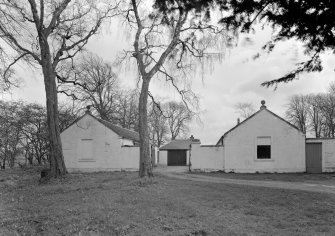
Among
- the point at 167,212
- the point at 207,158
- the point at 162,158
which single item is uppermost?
the point at 207,158

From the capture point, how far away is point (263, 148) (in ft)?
88.5

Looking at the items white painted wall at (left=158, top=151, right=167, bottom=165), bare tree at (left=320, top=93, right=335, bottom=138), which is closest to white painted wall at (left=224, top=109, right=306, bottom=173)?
white painted wall at (left=158, top=151, right=167, bottom=165)

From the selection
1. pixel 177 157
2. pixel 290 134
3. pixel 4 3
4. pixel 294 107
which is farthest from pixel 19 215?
pixel 294 107

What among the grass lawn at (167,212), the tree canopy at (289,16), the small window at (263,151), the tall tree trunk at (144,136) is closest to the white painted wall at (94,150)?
the tall tree trunk at (144,136)

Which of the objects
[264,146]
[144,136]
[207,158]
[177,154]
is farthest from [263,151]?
[177,154]

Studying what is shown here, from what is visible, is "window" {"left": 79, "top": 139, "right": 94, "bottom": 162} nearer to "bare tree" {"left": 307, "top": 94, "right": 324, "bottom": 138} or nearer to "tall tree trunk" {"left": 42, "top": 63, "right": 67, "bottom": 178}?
"tall tree trunk" {"left": 42, "top": 63, "right": 67, "bottom": 178}

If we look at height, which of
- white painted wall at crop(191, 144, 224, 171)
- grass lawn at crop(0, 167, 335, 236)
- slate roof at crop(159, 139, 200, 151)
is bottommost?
grass lawn at crop(0, 167, 335, 236)

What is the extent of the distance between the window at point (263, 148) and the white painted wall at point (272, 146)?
0.79 feet

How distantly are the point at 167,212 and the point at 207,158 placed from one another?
59.5ft

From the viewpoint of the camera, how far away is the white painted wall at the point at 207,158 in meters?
27.8

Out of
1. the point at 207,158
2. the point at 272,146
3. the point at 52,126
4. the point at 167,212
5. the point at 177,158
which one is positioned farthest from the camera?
the point at 177,158

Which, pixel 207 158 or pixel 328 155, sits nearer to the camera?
pixel 328 155

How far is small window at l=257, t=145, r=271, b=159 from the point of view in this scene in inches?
1057

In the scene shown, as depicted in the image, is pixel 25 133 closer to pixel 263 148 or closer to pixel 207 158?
pixel 207 158
